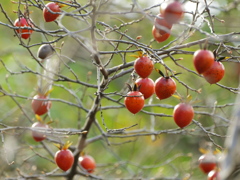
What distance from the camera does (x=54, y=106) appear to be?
18.4 ft

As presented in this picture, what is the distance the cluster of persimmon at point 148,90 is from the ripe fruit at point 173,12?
1.42 ft

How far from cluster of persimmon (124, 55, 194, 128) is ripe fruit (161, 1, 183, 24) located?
0.43 metres

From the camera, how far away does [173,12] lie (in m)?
2.11

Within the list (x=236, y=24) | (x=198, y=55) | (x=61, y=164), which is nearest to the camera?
(x=198, y=55)

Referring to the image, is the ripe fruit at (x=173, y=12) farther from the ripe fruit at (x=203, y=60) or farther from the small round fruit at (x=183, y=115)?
the small round fruit at (x=183, y=115)

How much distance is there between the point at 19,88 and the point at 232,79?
9.56 feet

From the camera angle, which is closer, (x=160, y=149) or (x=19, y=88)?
(x=19, y=88)

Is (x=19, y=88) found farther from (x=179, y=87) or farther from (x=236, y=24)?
(x=236, y=24)

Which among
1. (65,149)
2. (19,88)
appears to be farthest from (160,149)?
(65,149)

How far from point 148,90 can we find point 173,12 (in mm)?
698

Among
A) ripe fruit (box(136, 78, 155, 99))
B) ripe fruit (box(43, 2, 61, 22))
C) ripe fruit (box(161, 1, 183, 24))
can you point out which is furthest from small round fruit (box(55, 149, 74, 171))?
ripe fruit (box(161, 1, 183, 24))

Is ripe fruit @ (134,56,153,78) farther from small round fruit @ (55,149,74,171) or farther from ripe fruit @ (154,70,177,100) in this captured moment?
small round fruit @ (55,149,74,171)

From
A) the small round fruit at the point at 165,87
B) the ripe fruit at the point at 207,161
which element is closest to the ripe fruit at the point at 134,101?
the small round fruit at the point at 165,87

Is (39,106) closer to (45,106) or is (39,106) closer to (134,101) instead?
(45,106)
